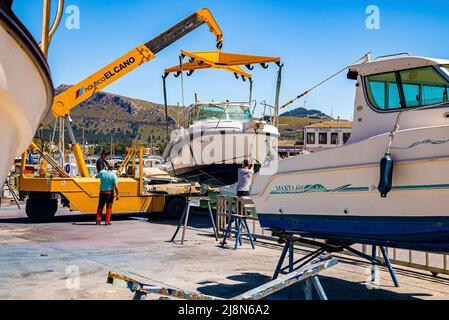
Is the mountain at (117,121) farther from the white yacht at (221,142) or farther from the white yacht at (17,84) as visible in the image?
the white yacht at (17,84)

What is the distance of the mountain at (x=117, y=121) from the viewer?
154 m

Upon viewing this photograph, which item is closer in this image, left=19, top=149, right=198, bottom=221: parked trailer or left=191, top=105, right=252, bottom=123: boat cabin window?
left=19, top=149, right=198, bottom=221: parked trailer

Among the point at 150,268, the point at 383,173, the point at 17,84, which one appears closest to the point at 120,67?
the point at 150,268

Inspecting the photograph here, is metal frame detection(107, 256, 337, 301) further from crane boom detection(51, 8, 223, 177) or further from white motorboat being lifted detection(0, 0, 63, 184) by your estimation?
crane boom detection(51, 8, 223, 177)

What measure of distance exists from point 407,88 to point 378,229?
1.89 meters

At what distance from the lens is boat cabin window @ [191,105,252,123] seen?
16812 mm

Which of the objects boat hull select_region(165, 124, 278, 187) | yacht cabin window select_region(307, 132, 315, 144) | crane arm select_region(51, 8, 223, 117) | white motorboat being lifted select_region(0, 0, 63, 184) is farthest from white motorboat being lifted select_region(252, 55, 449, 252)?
yacht cabin window select_region(307, 132, 315, 144)

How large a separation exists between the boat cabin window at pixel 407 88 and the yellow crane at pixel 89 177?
375 inches

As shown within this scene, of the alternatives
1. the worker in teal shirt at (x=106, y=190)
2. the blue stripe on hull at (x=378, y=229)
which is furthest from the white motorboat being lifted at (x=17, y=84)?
the worker in teal shirt at (x=106, y=190)

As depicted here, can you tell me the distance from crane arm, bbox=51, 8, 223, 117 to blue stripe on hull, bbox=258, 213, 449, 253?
1042 centimetres

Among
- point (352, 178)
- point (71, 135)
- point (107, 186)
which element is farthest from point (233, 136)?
point (352, 178)

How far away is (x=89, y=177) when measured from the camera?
54.6ft
